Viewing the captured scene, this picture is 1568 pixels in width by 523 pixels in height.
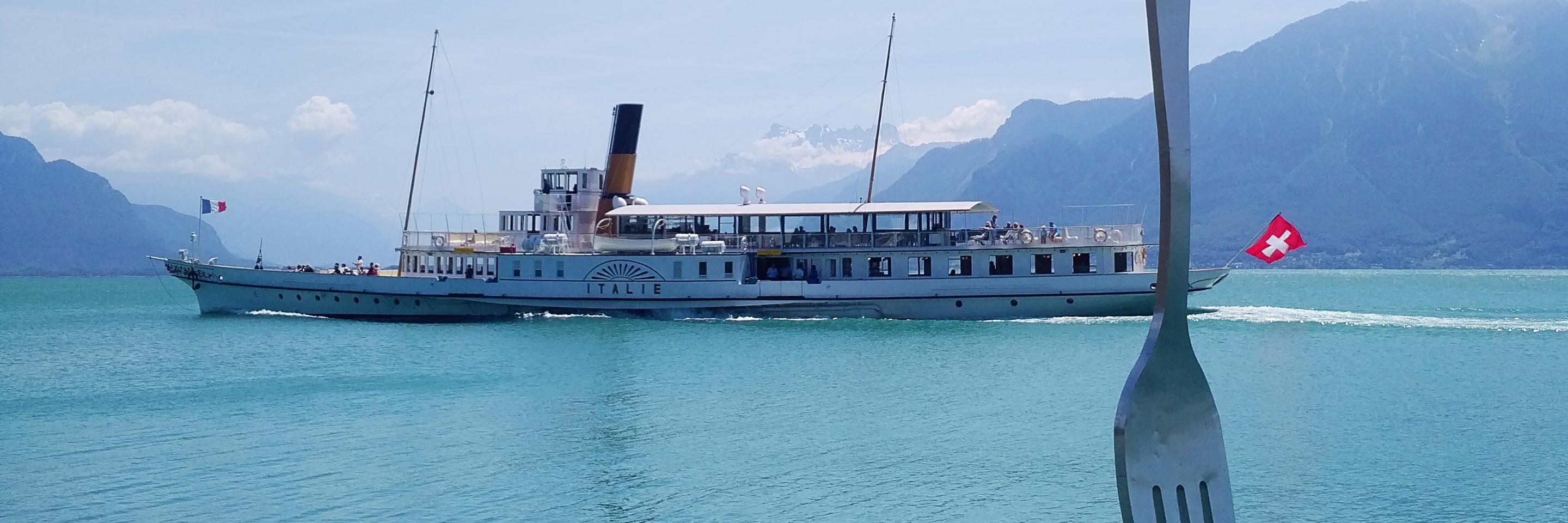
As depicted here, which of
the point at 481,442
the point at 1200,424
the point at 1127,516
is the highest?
the point at 1200,424

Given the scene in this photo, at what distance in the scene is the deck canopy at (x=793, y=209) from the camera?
4244 cm

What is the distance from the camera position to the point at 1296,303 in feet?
232

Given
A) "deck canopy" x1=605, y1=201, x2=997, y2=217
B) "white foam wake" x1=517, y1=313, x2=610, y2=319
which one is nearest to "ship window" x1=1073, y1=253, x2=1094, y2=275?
"deck canopy" x1=605, y1=201, x2=997, y2=217

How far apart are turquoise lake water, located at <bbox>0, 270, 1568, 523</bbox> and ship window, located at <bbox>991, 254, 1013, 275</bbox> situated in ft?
7.01

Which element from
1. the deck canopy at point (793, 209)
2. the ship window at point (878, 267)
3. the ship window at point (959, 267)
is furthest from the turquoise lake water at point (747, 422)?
the deck canopy at point (793, 209)

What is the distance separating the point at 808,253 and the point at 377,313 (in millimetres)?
14592

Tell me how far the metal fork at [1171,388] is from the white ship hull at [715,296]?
1375 inches

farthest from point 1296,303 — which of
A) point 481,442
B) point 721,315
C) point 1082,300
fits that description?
point 481,442

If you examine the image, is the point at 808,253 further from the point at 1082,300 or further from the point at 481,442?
the point at 481,442

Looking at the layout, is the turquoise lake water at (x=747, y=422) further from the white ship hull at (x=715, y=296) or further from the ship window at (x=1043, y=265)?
the ship window at (x=1043, y=265)

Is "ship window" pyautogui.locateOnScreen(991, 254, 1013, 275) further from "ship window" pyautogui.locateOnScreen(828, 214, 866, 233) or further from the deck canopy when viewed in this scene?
"ship window" pyautogui.locateOnScreen(828, 214, 866, 233)

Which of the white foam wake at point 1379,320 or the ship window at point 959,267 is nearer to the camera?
the ship window at point 959,267

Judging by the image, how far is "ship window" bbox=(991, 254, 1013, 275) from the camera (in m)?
41.8

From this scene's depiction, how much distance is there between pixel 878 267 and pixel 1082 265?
6.30m
